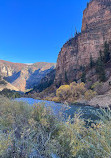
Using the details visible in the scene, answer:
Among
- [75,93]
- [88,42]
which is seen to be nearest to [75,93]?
[75,93]

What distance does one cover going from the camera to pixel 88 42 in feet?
152

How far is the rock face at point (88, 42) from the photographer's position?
44.8 m

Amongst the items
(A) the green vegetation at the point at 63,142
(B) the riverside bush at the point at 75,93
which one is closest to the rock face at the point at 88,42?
(B) the riverside bush at the point at 75,93

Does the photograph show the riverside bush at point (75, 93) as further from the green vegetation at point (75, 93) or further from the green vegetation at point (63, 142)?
the green vegetation at point (63, 142)

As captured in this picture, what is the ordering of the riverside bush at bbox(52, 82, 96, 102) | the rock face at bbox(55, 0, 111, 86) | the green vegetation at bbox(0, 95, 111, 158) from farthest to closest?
the rock face at bbox(55, 0, 111, 86)
the riverside bush at bbox(52, 82, 96, 102)
the green vegetation at bbox(0, 95, 111, 158)

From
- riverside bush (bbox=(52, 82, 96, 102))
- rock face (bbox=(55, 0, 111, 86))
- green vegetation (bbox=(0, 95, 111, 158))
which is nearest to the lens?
green vegetation (bbox=(0, 95, 111, 158))

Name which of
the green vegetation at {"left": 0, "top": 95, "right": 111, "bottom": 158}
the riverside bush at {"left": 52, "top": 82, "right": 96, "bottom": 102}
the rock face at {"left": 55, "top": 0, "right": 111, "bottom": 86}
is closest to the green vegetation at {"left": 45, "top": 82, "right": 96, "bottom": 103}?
the riverside bush at {"left": 52, "top": 82, "right": 96, "bottom": 102}

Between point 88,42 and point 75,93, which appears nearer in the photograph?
point 75,93

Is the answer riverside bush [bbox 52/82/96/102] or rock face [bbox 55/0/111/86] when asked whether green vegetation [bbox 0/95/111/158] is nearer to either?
riverside bush [bbox 52/82/96/102]

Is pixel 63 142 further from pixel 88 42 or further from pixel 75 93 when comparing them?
pixel 88 42

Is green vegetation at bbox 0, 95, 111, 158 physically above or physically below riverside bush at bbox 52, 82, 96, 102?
above

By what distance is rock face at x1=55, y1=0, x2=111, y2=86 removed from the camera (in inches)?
1764

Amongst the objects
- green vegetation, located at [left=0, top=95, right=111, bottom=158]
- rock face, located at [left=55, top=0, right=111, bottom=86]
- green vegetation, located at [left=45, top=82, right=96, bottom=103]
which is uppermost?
rock face, located at [left=55, top=0, right=111, bottom=86]

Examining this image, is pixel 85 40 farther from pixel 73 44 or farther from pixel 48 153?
pixel 48 153
